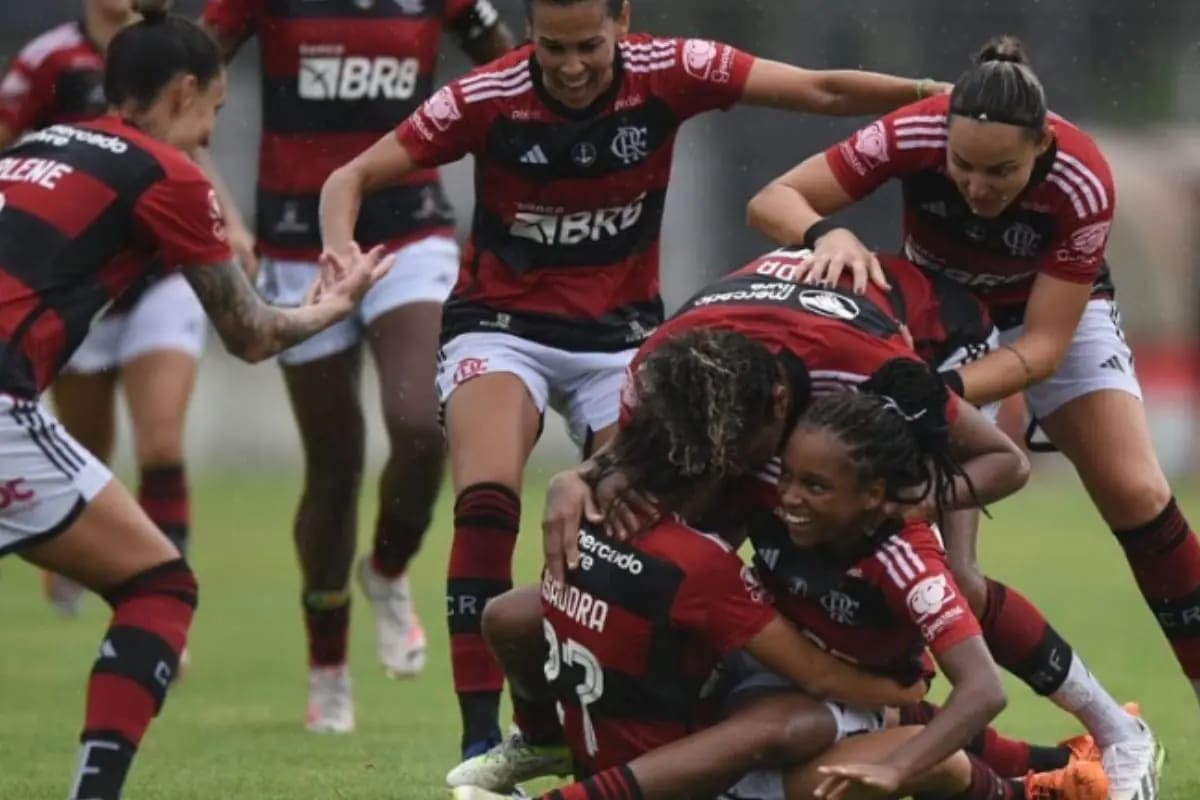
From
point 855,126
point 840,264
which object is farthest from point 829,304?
point 855,126

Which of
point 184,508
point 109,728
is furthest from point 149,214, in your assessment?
point 184,508

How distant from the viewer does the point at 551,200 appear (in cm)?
646

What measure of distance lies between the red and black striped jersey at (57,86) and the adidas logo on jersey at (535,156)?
251 centimetres

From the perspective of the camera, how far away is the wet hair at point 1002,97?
18.9ft

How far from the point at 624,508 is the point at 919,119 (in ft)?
4.58

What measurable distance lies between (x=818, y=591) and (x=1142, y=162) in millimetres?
12423

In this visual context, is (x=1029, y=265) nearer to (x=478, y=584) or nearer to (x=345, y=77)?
(x=478, y=584)

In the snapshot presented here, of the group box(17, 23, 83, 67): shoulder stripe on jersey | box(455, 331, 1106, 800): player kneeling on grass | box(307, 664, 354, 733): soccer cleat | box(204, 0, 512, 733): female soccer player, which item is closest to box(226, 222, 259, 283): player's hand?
box(204, 0, 512, 733): female soccer player

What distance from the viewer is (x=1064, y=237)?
6070 millimetres

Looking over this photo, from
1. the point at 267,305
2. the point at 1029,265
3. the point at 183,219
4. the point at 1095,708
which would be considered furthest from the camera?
the point at 1029,265

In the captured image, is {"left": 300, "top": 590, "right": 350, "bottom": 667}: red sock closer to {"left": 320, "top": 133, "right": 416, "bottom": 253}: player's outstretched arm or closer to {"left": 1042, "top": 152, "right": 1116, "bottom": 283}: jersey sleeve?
{"left": 320, "top": 133, "right": 416, "bottom": 253}: player's outstretched arm

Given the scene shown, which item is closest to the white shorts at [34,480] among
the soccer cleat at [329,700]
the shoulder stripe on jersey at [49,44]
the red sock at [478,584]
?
the red sock at [478,584]

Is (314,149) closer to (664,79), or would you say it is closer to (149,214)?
(664,79)

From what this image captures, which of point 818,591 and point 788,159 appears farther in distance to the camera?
point 788,159
